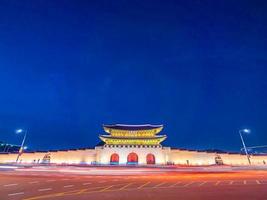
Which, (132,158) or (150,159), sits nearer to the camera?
(132,158)

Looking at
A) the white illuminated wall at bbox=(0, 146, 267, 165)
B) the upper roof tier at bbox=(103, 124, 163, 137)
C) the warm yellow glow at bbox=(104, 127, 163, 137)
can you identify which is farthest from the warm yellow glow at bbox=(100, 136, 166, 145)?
the upper roof tier at bbox=(103, 124, 163, 137)

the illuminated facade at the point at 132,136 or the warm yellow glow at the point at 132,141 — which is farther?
the illuminated facade at the point at 132,136

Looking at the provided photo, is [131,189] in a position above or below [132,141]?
below

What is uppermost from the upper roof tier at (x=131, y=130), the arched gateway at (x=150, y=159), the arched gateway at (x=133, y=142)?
the upper roof tier at (x=131, y=130)

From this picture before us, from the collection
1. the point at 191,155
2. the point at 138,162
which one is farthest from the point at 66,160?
the point at 191,155

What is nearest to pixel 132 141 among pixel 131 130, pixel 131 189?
pixel 131 130

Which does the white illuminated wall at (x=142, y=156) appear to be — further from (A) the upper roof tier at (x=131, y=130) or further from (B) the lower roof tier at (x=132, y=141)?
(A) the upper roof tier at (x=131, y=130)

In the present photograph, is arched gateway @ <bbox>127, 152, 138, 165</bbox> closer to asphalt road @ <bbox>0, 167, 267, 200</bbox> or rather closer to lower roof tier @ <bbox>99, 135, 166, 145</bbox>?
lower roof tier @ <bbox>99, 135, 166, 145</bbox>

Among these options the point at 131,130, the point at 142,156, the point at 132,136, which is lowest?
the point at 142,156

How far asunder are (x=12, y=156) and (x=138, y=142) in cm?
2823

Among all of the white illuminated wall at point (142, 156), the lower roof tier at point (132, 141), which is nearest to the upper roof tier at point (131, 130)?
the lower roof tier at point (132, 141)

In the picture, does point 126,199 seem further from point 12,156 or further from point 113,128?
point 12,156

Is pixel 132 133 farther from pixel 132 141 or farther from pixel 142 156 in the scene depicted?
pixel 142 156

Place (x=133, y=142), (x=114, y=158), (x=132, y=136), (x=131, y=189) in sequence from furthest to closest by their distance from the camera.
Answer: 1. (x=132, y=136)
2. (x=133, y=142)
3. (x=114, y=158)
4. (x=131, y=189)
